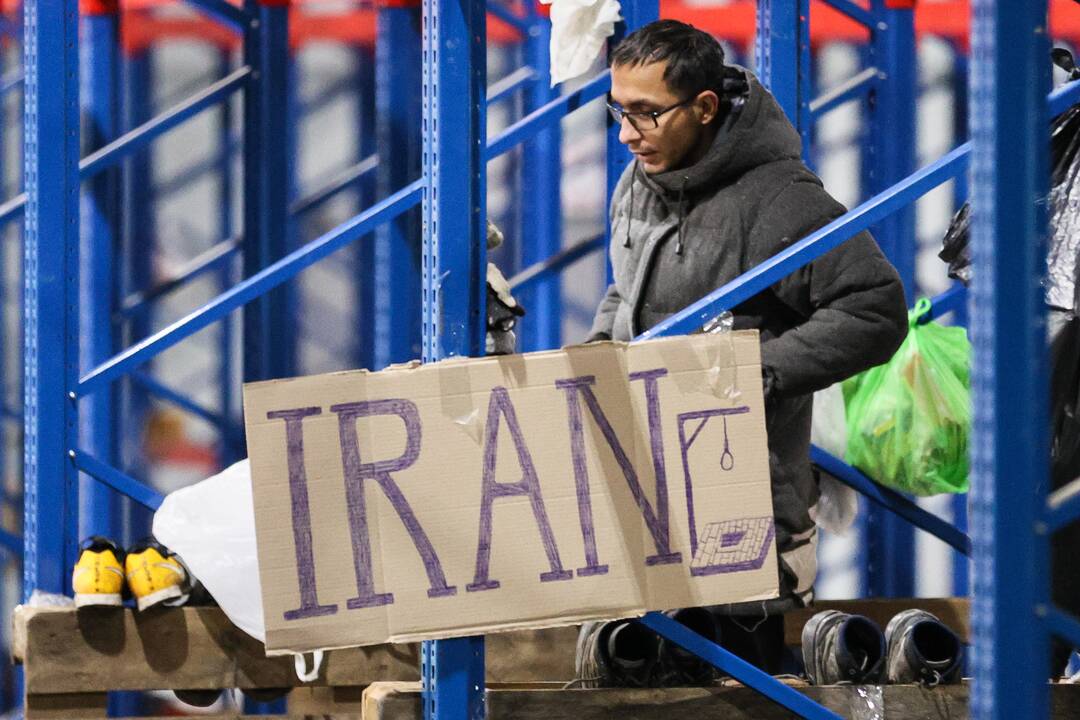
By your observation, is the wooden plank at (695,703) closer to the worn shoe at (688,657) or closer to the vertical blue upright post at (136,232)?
the worn shoe at (688,657)

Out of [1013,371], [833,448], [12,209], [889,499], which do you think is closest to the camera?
[1013,371]

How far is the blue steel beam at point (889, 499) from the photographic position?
4953 millimetres

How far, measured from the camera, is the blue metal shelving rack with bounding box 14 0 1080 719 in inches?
88.1

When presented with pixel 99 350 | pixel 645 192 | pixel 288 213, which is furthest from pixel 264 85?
pixel 645 192

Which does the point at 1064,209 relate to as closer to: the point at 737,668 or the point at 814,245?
the point at 814,245

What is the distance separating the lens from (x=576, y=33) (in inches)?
184

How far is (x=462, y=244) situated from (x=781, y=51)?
1724 mm

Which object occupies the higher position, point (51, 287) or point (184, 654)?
point (51, 287)

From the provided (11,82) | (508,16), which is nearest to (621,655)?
(508,16)

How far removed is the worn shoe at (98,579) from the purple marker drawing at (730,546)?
5.34ft

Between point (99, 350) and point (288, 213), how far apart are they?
0.86m

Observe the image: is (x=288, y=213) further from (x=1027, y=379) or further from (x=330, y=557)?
(x=1027, y=379)

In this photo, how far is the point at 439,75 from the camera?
11.5ft

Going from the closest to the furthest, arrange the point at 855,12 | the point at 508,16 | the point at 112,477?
1. the point at 112,477
2. the point at 855,12
3. the point at 508,16
